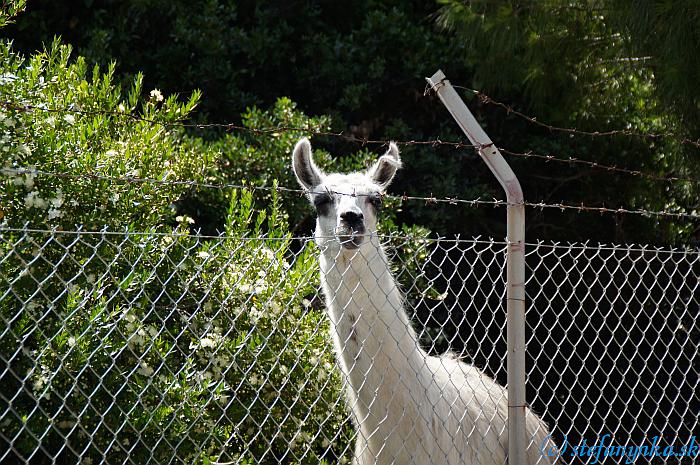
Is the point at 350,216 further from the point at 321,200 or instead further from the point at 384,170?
the point at 384,170

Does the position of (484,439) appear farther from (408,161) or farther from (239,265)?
(408,161)

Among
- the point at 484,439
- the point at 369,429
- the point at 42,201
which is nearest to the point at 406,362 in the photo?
the point at 369,429

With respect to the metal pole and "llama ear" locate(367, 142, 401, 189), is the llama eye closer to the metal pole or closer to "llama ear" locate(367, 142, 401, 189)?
"llama ear" locate(367, 142, 401, 189)

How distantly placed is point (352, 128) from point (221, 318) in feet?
16.9

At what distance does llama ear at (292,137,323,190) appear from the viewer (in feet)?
14.2

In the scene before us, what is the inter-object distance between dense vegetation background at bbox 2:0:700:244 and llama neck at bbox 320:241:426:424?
3.48 m

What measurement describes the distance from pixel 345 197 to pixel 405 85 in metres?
5.80

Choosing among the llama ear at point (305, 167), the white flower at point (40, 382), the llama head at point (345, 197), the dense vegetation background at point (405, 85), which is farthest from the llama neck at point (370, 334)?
the dense vegetation background at point (405, 85)

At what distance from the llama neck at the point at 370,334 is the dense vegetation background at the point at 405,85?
3.48 m

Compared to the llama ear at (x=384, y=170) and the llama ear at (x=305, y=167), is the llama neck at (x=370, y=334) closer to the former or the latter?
the llama ear at (x=305, y=167)

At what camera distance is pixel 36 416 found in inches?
143

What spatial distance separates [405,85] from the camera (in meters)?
9.44

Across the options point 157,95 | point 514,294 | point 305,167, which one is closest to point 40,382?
point 305,167

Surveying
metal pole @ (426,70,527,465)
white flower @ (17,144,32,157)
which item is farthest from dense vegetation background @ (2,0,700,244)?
metal pole @ (426,70,527,465)
